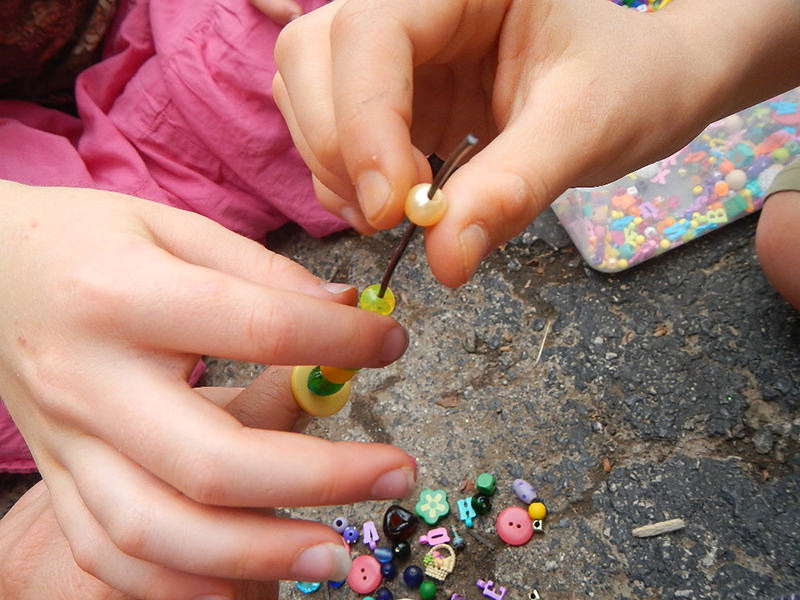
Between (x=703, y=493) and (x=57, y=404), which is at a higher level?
(x=57, y=404)

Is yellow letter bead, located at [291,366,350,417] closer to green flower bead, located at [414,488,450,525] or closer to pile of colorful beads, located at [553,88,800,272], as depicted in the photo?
green flower bead, located at [414,488,450,525]

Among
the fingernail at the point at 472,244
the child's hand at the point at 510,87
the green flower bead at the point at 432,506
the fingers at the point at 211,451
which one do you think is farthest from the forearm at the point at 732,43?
the green flower bead at the point at 432,506

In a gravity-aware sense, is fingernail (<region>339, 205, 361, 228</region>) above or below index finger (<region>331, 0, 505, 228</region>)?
below

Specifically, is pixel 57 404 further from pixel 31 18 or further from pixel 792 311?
pixel 792 311

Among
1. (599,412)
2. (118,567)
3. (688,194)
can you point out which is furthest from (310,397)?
(688,194)

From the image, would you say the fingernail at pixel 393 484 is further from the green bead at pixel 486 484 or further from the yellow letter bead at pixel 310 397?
the green bead at pixel 486 484

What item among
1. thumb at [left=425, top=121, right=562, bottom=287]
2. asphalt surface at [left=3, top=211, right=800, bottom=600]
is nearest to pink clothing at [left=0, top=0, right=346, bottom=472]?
asphalt surface at [left=3, top=211, right=800, bottom=600]

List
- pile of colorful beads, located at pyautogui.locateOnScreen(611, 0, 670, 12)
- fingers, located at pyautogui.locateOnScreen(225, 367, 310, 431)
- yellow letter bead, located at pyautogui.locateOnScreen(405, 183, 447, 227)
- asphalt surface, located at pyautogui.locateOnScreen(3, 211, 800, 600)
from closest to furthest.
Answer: yellow letter bead, located at pyautogui.locateOnScreen(405, 183, 447, 227) < fingers, located at pyautogui.locateOnScreen(225, 367, 310, 431) < asphalt surface, located at pyautogui.locateOnScreen(3, 211, 800, 600) < pile of colorful beads, located at pyautogui.locateOnScreen(611, 0, 670, 12)

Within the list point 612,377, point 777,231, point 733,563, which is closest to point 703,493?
point 733,563
